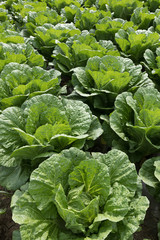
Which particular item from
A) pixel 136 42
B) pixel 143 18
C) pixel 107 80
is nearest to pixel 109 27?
pixel 143 18

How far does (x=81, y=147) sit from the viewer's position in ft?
6.79

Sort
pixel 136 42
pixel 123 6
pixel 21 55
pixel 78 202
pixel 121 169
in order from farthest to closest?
pixel 123 6, pixel 136 42, pixel 21 55, pixel 121 169, pixel 78 202

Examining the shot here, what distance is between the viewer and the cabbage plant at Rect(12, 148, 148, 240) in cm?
159

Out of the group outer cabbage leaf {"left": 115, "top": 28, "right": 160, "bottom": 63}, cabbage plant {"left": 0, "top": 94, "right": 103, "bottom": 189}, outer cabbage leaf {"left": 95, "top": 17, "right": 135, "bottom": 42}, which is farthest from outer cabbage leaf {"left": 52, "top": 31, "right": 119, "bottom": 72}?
cabbage plant {"left": 0, "top": 94, "right": 103, "bottom": 189}

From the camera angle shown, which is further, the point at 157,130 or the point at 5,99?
the point at 5,99

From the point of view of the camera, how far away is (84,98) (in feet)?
9.65

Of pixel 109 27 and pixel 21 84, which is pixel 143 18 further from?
pixel 21 84

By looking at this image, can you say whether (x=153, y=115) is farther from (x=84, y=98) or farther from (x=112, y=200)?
(x=84, y=98)

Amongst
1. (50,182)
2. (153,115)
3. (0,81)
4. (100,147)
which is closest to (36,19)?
(0,81)

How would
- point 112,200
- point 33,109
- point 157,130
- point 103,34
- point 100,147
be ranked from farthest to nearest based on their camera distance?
point 103,34 → point 100,147 → point 157,130 → point 33,109 → point 112,200

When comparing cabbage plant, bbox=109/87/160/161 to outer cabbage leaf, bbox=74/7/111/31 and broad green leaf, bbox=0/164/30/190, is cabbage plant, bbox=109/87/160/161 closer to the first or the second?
broad green leaf, bbox=0/164/30/190

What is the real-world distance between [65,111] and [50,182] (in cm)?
77

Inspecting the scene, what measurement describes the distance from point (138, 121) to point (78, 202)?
3.08 feet

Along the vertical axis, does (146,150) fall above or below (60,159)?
below
